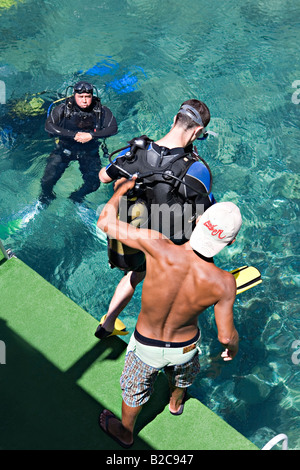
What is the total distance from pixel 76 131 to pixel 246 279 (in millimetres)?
2418

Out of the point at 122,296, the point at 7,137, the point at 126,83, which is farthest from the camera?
the point at 126,83

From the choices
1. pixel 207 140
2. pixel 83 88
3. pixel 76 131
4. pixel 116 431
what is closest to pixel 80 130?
pixel 76 131

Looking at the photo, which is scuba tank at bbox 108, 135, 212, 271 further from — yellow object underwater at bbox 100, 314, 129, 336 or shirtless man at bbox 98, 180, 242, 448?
yellow object underwater at bbox 100, 314, 129, 336

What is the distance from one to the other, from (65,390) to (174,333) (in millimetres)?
1181

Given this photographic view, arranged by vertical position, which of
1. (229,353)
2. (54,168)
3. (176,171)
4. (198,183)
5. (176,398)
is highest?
(176,171)

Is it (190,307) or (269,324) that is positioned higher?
(190,307)

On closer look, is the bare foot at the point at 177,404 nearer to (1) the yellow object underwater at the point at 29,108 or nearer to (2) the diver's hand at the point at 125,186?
(2) the diver's hand at the point at 125,186

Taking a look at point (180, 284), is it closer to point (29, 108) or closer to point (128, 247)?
point (128, 247)

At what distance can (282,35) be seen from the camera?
859 centimetres

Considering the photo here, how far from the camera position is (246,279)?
433 centimetres

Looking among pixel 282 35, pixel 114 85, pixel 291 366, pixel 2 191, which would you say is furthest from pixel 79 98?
pixel 282 35

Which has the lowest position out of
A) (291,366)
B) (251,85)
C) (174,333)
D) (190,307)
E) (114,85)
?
(291,366)
